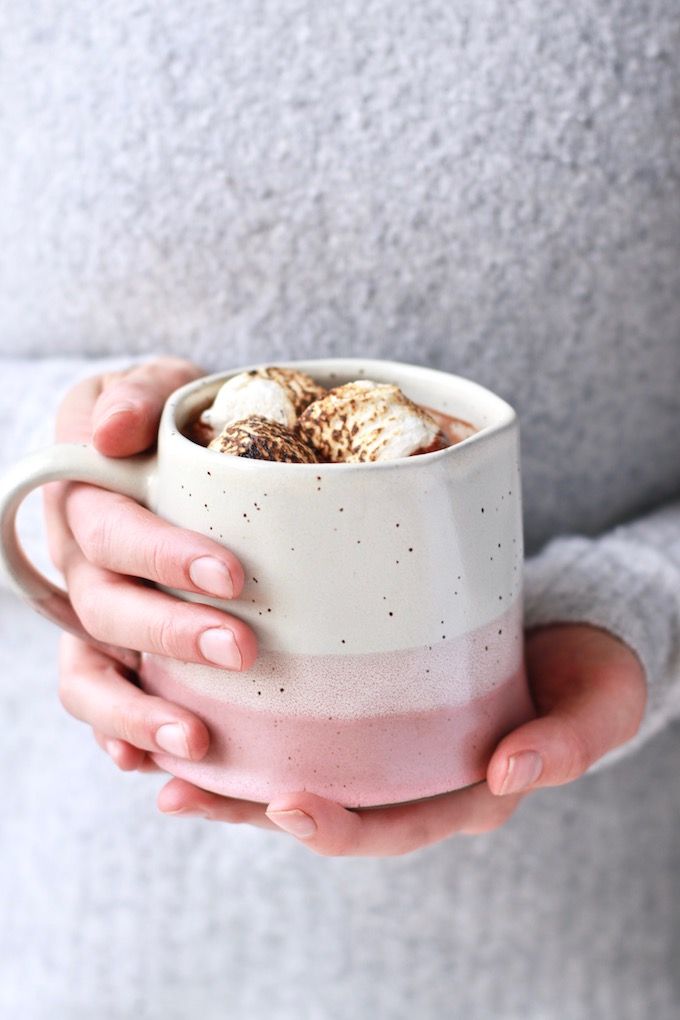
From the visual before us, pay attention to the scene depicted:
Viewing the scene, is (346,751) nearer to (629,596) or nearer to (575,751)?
(575,751)

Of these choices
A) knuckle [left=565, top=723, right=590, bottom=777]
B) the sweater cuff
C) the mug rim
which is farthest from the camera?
the sweater cuff

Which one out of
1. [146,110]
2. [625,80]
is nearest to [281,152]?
[146,110]

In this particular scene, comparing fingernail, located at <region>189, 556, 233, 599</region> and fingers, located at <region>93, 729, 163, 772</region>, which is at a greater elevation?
fingernail, located at <region>189, 556, 233, 599</region>

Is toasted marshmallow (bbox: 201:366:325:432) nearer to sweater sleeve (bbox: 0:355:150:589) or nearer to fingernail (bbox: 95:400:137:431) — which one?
fingernail (bbox: 95:400:137:431)

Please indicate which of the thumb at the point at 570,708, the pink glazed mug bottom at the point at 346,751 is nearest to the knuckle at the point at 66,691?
the pink glazed mug bottom at the point at 346,751

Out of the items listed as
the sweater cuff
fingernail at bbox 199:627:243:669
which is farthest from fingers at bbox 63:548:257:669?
the sweater cuff

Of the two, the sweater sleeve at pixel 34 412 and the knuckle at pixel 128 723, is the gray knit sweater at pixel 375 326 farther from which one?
the knuckle at pixel 128 723
